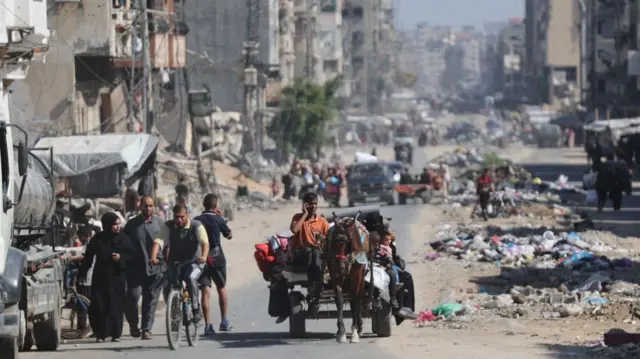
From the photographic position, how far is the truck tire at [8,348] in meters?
15.4

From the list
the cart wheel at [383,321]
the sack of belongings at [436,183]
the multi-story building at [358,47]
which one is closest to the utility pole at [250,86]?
the sack of belongings at [436,183]

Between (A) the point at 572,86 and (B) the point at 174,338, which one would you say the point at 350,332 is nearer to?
(B) the point at 174,338

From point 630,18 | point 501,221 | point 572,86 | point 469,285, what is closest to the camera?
point 469,285

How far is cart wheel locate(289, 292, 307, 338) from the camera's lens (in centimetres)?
1794

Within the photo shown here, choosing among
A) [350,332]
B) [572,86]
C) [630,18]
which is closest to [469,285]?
[350,332]

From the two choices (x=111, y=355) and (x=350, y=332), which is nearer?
(x=111, y=355)

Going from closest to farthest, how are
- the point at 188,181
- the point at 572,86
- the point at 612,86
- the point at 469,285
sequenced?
the point at 469,285 < the point at 188,181 < the point at 612,86 < the point at 572,86

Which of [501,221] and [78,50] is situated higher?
[78,50]

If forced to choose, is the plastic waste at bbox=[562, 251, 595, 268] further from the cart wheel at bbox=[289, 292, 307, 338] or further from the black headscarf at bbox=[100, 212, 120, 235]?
the black headscarf at bbox=[100, 212, 120, 235]

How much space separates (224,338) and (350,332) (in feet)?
4.65

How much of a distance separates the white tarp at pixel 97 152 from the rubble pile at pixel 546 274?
18.9 feet

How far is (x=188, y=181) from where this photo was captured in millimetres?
45438

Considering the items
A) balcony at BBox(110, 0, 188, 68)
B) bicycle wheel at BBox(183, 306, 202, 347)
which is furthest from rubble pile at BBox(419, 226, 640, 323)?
balcony at BBox(110, 0, 188, 68)

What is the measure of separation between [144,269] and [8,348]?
286cm
